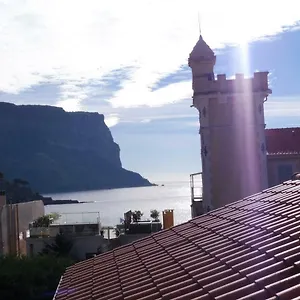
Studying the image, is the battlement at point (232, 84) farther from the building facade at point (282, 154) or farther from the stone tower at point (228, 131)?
the building facade at point (282, 154)

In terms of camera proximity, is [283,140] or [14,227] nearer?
[283,140]

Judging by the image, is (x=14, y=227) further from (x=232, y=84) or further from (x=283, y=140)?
(x=283, y=140)

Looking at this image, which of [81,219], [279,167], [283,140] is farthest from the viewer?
[81,219]

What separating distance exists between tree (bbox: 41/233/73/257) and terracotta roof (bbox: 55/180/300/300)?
2158 centimetres

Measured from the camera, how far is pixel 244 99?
3288 centimetres

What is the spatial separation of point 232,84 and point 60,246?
11585 mm

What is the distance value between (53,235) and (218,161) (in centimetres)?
928

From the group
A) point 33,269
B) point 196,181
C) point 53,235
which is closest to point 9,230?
point 53,235

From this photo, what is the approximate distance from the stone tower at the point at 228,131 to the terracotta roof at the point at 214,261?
2149 cm

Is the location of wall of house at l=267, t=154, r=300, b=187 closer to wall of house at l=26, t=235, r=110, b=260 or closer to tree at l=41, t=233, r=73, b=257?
wall of house at l=26, t=235, r=110, b=260

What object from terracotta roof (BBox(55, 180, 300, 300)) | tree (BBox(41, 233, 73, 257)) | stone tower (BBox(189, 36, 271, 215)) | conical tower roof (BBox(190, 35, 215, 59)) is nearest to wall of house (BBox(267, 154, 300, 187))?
stone tower (BBox(189, 36, 271, 215))

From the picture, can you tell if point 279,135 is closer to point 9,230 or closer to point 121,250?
point 9,230

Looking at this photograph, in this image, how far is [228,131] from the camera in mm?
32812

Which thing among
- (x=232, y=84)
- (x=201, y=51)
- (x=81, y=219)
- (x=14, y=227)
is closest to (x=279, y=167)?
(x=232, y=84)
